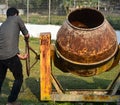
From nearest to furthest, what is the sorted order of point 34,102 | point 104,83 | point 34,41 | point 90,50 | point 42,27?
point 90,50 → point 34,102 → point 104,83 → point 34,41 → point 42,27

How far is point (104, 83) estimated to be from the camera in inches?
428

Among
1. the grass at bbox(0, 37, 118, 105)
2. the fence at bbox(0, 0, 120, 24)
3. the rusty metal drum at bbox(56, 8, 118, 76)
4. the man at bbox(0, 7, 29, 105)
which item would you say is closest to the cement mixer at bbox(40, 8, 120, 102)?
the rusty metal drum at bbox(56, 8, 118, 76)

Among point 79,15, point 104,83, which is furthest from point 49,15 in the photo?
point 79,15

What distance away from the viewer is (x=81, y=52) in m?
8.13

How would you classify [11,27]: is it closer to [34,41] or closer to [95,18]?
[95,18]

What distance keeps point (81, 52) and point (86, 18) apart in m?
1.14

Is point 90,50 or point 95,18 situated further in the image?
point 95,18

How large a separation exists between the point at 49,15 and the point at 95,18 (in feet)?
51.3

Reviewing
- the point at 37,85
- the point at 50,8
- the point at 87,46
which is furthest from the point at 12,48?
the point at 50,8

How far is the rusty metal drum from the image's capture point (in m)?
8.10

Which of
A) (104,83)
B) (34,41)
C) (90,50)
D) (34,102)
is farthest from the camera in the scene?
(34,41)

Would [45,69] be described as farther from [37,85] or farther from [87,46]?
[37,85]

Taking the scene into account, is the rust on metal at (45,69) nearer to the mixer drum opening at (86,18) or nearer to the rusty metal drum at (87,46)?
the rusty metal drum at (87,46)

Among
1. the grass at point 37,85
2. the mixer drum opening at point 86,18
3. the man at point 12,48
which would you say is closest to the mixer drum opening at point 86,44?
the mixer drum opening at point 86,18
